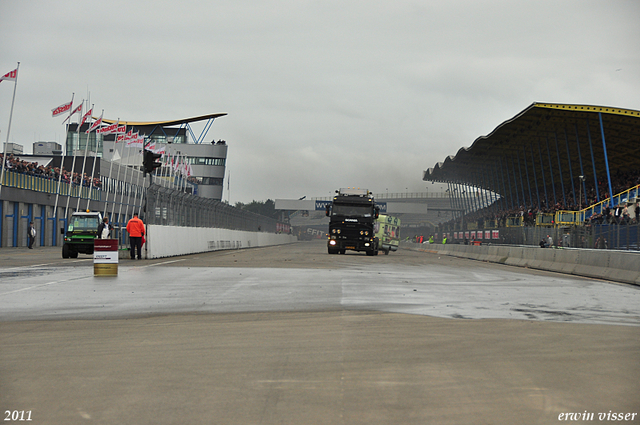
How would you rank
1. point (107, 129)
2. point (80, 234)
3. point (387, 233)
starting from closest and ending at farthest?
point (80, 234) < point (387, 233) < point (107, 129)

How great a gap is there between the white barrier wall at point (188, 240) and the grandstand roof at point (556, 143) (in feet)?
74.0

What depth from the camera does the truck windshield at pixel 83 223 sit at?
98.2ft

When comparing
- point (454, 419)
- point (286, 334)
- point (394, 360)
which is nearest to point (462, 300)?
point (286, 334)

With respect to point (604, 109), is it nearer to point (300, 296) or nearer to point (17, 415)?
point (300, 296)

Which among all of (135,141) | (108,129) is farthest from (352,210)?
(135,141)

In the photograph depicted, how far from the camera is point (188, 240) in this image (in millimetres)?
37562

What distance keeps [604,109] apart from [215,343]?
1691 inches

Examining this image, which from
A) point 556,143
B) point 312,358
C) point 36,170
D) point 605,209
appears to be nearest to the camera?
point 312,358

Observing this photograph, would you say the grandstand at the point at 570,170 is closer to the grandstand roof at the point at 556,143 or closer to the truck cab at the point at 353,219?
the grandstand roof at the point at 556,143

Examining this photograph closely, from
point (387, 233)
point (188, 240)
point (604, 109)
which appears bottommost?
point (188, 240)

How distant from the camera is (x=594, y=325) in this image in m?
9.70

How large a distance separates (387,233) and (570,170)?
16.0 metres

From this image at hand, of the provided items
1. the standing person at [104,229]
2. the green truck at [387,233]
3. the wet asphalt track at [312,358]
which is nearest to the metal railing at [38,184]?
the green truck at [387,233]

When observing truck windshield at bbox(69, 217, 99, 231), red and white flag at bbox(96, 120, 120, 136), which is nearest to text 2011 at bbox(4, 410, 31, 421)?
truck windshield at bbox(69, 217, 99, 231)
